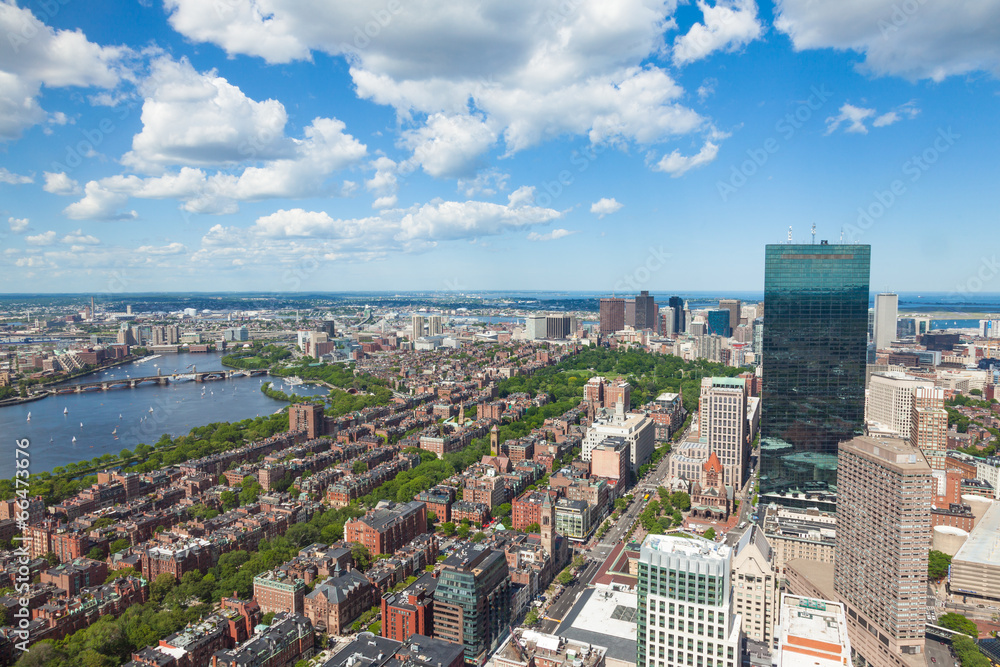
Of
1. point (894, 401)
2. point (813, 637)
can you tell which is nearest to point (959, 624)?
point (813, 637)

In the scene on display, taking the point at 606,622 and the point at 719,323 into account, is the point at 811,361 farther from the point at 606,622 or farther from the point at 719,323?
the point at 719,323

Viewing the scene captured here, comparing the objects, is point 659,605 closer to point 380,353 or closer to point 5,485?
point 5,485

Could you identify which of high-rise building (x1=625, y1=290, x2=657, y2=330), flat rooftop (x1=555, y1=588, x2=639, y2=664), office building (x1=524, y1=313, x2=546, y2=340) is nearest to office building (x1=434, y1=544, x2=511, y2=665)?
flat rooftop (x1=555, y1=588, x2=639, y2=664)

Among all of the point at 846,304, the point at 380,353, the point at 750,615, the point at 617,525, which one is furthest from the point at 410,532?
the point at 380,353

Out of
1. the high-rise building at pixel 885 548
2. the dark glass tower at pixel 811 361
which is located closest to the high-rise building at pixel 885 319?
the dark glass tower at pixel 811 361

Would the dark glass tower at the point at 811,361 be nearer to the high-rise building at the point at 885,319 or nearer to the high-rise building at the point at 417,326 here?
the high-rise building at the point at 885,319

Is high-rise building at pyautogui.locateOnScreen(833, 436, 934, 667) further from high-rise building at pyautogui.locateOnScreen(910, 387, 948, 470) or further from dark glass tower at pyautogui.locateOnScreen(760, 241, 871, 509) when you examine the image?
high-rise building at pyautogui.locateOnScreen(910, 387, 948, 470)

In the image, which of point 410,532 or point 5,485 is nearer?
point 410,532
